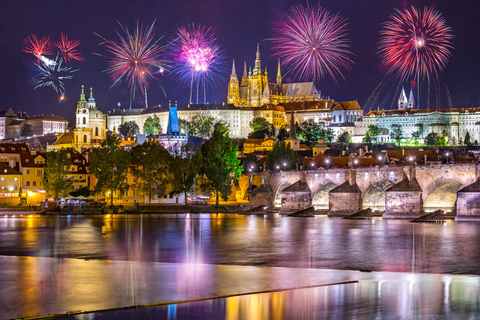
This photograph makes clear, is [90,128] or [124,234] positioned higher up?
[90,128]

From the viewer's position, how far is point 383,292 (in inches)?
761

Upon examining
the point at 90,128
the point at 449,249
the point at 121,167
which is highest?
the point at 90,128

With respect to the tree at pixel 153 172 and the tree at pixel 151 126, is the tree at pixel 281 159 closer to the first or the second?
the tree at pixel 153 172

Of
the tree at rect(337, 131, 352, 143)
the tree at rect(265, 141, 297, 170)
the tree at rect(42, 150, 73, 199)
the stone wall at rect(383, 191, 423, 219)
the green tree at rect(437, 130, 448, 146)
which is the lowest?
the stone wall at rect(383, 191, 423, 219)

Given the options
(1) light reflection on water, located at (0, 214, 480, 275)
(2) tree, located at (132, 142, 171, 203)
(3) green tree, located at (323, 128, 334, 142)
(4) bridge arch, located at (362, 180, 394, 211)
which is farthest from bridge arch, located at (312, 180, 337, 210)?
(3) green tree, located at (323, 128, 334, 142)

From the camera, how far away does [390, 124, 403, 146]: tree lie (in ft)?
599

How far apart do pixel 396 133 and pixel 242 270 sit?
170 meters

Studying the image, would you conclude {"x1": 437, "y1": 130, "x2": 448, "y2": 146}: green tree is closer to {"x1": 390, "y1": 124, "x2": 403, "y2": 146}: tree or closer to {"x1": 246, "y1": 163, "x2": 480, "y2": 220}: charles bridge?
{"x1": 390, "y1": 124, "x2": 403, "y2": 146}: tree

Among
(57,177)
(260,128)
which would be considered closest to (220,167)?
(57,177)

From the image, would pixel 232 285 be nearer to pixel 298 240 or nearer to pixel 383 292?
pixel 383 292

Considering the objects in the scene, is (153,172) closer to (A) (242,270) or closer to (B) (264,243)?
(B) (264,243)

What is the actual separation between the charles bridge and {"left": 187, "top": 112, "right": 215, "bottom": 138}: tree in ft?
363

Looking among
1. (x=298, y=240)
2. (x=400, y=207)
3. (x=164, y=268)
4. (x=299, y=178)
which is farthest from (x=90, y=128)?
(x=164, y=268)

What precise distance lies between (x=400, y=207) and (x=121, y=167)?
28.2 m
